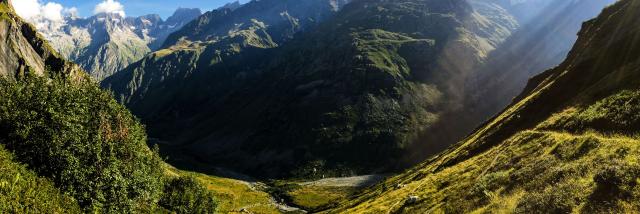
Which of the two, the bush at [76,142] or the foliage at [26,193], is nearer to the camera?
the foliage at [26,193]

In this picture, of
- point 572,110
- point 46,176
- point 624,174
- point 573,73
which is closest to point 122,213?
point 46,176

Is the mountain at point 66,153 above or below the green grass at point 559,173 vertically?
above

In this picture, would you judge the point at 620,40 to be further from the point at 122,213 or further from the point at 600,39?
the point at 122,213

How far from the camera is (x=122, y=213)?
6738cm

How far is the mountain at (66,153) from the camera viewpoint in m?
52.3

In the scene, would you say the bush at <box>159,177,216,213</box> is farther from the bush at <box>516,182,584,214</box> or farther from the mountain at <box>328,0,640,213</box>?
the bush at <box>516,182,584,214</box>

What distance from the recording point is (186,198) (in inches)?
4186

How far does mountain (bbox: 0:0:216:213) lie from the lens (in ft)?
172

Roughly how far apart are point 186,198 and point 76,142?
4641cm

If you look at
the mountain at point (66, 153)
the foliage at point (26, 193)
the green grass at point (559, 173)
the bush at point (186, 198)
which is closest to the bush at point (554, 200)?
the green grass at point (559, 173)

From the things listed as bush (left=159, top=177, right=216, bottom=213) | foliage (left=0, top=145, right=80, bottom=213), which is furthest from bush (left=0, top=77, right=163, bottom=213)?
bush (left=159, top=177, right=216, bottom=213)

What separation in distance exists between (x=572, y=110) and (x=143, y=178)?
64576mm

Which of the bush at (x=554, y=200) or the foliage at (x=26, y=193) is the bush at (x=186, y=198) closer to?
the foliage at (x=26, y=193)

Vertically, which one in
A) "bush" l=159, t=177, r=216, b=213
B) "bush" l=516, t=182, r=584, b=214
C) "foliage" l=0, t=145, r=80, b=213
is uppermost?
"foliage" l=0, t=145, r=80, b=213
